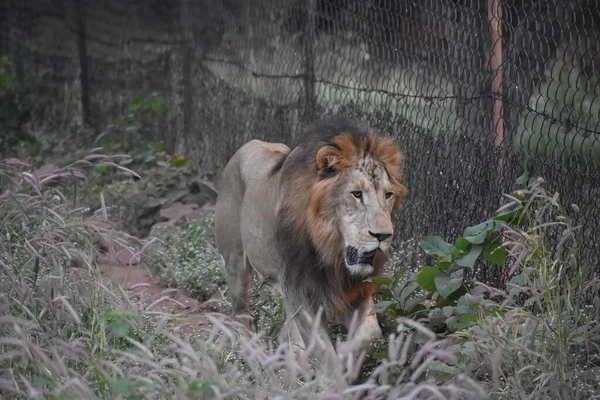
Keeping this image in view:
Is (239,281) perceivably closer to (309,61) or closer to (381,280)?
Result: (381,280)

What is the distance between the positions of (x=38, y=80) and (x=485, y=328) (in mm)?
10817

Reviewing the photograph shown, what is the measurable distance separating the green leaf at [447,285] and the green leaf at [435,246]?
0.74ft

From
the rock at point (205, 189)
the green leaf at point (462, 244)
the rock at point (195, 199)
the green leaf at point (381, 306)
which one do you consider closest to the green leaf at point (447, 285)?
the green leaf at point (462, 244)

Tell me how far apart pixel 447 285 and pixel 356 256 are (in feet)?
1.53

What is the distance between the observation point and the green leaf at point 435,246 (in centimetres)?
497

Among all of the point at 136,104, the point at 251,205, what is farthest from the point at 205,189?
the point at 251,205

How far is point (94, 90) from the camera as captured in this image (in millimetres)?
12844

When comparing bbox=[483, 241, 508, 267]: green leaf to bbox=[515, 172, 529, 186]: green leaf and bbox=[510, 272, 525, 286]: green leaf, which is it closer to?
bbox=[510, 272, 525, 286]: green leaf

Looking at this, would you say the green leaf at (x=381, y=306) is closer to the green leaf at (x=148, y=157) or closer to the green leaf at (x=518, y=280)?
the green leaf at (x=518, y=280)

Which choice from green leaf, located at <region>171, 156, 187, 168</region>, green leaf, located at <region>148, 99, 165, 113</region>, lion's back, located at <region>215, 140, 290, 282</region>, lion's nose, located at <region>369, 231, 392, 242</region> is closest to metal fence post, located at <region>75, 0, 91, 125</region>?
green leaf, located at <region>148, 99, 165, 113</region>

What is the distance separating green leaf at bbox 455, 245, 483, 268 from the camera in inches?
183

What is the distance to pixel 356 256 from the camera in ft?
14.9

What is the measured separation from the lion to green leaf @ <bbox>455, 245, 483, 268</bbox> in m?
0.36

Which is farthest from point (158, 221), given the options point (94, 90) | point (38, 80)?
point (38, 80)
